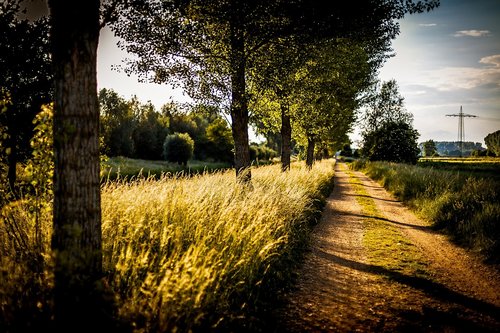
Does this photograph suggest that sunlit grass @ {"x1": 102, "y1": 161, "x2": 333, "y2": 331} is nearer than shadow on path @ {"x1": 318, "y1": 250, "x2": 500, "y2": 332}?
Yes

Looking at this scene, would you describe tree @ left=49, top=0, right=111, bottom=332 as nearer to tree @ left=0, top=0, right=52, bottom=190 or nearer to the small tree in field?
tree @ left=0, top=0, right=52, bottom=190

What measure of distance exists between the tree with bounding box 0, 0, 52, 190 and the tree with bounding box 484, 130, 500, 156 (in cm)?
9769

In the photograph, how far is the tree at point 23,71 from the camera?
12039 millimetres

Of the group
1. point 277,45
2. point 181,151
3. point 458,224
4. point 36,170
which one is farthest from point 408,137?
point 36,170

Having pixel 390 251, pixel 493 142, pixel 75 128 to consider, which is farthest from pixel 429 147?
pixel 75 128

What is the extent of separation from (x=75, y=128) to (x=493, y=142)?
4371 inches

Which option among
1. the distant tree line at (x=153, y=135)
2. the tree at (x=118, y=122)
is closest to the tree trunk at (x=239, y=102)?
the distant tree line at (x=153, y=135)

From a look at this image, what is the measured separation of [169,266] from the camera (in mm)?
4277

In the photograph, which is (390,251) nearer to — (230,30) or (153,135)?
(230,30)

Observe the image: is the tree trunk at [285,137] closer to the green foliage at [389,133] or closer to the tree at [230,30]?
the tree at [230,30]

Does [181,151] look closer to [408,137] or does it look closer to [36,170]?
[408,137]

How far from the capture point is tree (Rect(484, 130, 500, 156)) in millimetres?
78438

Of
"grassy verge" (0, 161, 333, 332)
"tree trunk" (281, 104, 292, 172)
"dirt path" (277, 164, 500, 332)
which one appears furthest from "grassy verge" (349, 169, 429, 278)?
"tree trunk" (281, 104, 292, 172)

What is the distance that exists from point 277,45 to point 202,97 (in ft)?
10.1
